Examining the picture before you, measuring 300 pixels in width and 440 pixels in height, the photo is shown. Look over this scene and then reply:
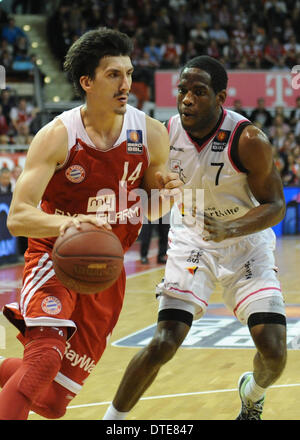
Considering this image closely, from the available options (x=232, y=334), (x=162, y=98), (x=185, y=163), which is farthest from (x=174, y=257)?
(x=162, y=98)

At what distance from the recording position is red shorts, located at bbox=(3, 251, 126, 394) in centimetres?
352

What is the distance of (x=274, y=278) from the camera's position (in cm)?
433

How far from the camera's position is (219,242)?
14.0 ft

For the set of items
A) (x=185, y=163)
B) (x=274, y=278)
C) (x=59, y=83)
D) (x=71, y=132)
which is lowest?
(x=59, y=83)

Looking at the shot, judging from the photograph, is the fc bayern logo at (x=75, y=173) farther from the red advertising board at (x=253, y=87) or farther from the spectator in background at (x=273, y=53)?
the spectator in background at (x=273, y=53)

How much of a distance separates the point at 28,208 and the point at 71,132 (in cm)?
48

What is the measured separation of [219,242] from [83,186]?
0.95 metres

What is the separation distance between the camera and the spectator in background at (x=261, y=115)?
1495cm

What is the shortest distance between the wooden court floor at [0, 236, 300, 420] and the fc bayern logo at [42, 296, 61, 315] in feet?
4.29

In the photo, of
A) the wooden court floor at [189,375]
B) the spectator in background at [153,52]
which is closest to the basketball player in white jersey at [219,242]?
the wooden court floor at [189,375]

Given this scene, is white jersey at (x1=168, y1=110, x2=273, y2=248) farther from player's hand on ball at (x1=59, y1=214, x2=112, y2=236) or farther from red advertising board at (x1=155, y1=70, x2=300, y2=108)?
red advertising board at (x1=155, y1=70, x2=300, y2=108)

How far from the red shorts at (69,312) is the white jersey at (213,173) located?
85cm

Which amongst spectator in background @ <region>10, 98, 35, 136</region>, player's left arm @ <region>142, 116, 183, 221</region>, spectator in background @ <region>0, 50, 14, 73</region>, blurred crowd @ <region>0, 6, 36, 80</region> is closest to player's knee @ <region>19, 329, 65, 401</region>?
player's left arm @ <region>142, 116, 183, 221</region>

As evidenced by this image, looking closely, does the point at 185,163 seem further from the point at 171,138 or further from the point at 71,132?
the point at 71,132
